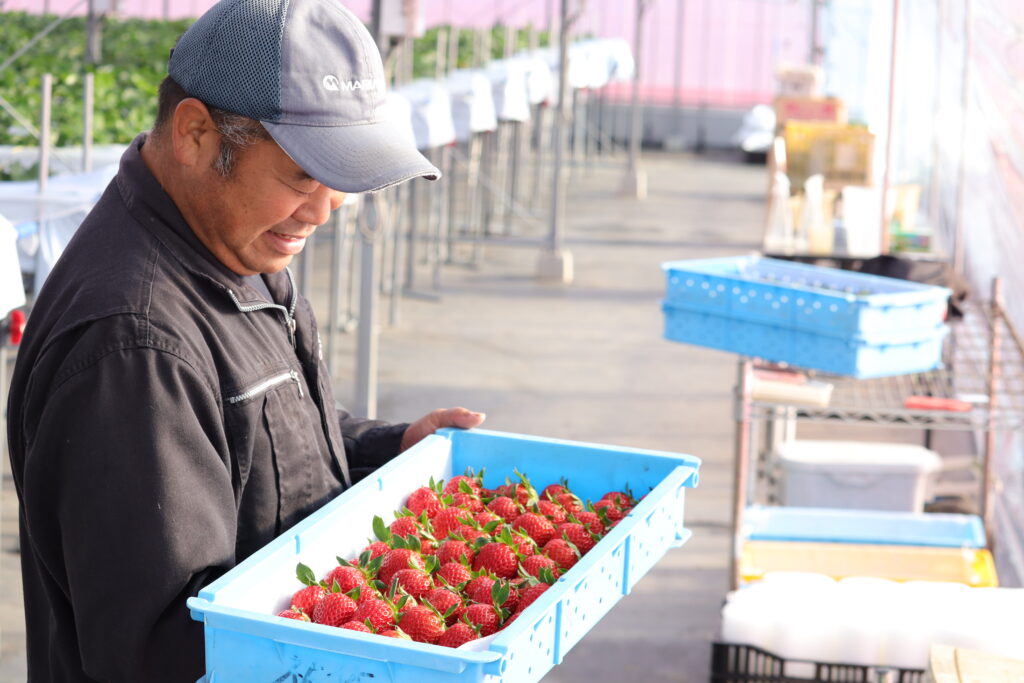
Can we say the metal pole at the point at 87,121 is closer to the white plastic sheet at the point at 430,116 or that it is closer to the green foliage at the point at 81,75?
the green foliage at the point at 81,75

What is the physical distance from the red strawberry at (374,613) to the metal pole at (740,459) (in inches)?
70.5

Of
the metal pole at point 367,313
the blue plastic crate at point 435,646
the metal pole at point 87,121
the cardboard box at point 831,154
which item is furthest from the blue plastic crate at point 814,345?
the cardboard box at point 831,154

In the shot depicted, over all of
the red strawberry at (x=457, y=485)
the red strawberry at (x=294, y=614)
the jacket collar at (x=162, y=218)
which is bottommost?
the red strawberry at (x=294, y=614)

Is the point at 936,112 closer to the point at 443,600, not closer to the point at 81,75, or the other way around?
the point at 81,75

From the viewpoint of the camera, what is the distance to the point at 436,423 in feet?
6.14

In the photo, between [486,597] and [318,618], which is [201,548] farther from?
[486,597]

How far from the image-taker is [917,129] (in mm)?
8211

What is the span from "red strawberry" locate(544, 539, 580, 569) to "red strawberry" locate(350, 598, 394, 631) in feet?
0.99

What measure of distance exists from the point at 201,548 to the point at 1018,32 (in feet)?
10.9

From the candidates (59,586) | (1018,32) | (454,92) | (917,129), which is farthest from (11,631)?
(917,129)

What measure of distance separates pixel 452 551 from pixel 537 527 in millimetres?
134

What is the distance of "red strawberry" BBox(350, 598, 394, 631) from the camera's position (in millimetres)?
1381

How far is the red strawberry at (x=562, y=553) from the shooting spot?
1.64 metres

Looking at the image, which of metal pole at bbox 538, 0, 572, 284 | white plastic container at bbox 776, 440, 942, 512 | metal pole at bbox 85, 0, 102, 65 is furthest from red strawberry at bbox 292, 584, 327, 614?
metal pole at bbox 538, 0, 572, 284
